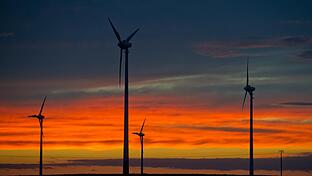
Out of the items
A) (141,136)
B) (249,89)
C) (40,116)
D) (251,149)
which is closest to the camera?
(251,149)

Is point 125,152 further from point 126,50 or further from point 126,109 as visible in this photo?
point 126,50

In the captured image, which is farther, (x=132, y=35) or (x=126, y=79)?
(x=132, y=35)

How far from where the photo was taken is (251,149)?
131000 mm

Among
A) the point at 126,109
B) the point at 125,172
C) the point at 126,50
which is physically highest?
the point at 126,50

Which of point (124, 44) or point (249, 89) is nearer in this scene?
point (124, 44)

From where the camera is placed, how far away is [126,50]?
108 meters

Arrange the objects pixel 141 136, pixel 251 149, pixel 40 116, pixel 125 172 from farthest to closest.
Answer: pixel 141 136 < pixel 40 116 < pixel 251 149 < pixel 125 172

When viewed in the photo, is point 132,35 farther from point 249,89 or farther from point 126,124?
point 249,89

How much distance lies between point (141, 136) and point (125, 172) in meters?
70.7

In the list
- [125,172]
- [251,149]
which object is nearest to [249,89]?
[251,149]

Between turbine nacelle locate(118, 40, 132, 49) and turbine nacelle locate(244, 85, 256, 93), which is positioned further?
turbine nacelle locate(244, 85, 256, 93)

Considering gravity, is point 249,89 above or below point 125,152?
above

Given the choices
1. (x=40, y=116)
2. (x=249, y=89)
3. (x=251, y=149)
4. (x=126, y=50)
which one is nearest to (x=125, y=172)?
(x=126, y=50)

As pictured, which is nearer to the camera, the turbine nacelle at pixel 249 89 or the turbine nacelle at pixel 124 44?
the turbine nacelle at pixel 124 44
